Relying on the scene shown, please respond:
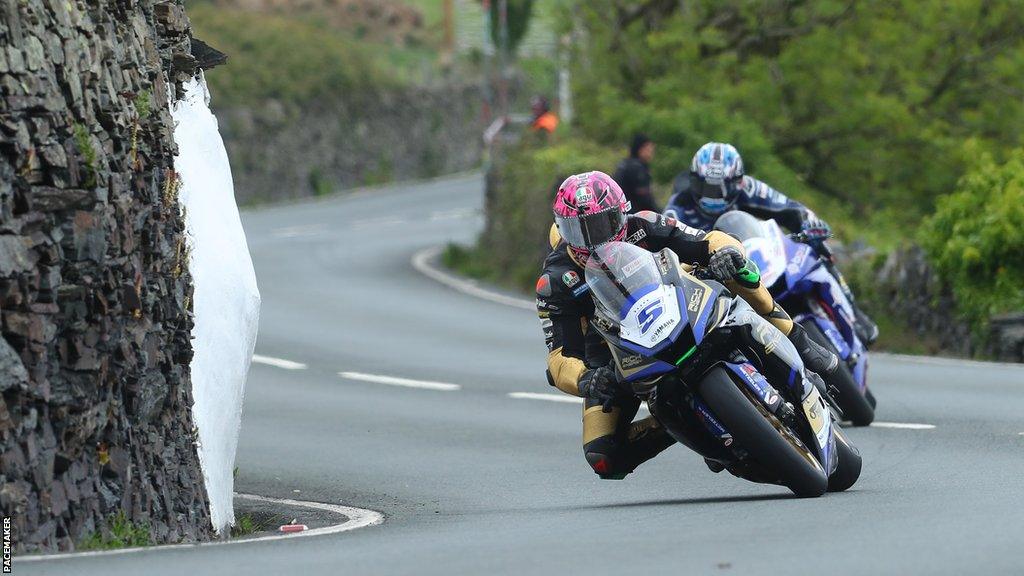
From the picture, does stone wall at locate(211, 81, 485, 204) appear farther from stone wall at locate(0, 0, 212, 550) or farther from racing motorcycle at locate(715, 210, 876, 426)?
stone wall at locate(0, 0, 212, 550)

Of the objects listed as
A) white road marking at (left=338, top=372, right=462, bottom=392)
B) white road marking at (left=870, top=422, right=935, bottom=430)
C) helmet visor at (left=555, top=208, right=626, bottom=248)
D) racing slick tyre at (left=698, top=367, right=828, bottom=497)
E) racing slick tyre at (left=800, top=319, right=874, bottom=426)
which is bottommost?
white road marking at (left=338, top=372, right=462, bottom=392)

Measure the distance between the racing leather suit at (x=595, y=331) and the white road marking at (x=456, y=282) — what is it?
1328cm

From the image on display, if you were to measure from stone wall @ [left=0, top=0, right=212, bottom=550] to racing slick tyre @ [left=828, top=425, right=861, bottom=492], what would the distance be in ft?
10.4

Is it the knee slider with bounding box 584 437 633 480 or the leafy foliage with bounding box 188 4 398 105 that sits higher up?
the knee slider with bounding box 584 437 633 480

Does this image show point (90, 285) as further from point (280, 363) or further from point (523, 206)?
point (523, 206)

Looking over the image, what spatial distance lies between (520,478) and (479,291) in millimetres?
14216

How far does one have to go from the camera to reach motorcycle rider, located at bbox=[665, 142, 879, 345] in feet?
40.6

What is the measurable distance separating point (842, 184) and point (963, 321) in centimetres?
1266

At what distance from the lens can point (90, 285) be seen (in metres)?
8.40

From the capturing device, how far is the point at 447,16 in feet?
196

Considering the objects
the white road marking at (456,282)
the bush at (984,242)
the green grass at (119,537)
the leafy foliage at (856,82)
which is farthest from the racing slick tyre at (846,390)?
the leafy foliage at (856,82)

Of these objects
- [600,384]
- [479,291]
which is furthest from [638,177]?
[600,384]

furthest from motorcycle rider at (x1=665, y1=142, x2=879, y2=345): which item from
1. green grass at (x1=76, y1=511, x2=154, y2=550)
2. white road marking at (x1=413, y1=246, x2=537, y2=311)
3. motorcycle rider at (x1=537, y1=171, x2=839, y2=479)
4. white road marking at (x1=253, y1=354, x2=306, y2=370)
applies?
white road marking at (x1=413, y1=246, x2=537, y2=311)

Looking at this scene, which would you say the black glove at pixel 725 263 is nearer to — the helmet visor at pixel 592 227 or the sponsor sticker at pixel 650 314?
the helmet visor at pixel 592 227
